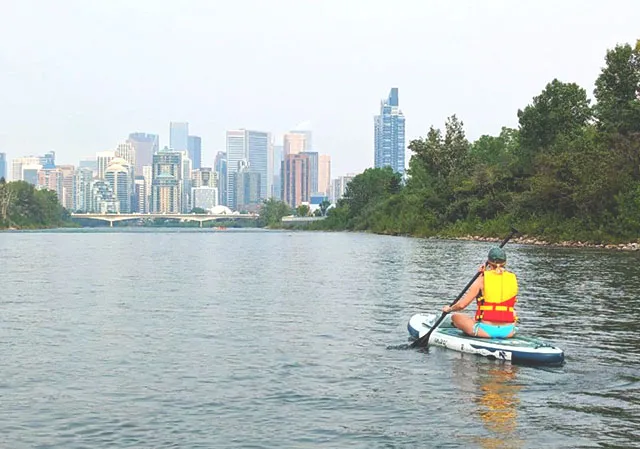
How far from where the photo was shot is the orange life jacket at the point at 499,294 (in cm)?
1616

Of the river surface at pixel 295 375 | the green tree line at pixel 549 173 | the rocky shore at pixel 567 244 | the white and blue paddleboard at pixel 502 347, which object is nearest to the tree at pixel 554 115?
the green tree line at pixel 549 173

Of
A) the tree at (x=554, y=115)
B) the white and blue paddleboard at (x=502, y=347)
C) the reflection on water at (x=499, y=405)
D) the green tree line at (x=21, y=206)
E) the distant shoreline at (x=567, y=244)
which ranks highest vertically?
the tree at (x=554, y=115)

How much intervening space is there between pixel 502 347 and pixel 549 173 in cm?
6439

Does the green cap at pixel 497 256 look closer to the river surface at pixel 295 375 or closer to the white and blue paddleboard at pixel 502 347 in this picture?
the white and blue paddleboard at pixel 502 347

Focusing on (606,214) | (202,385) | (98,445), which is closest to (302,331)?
(202,385)

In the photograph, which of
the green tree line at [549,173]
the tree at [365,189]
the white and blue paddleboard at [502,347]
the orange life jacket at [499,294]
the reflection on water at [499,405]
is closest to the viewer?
the reflection on water at [499,405]

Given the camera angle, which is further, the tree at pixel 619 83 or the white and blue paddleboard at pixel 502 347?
the tree at pixel 619 83

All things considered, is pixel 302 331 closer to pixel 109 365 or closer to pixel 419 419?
pixel 109 365

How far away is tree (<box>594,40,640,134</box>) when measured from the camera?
7350 centimetres

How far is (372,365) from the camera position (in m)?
16.0

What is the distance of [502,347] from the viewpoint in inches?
627

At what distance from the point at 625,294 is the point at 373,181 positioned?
14458 centimetres

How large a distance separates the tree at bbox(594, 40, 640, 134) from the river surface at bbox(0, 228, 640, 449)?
155 feet

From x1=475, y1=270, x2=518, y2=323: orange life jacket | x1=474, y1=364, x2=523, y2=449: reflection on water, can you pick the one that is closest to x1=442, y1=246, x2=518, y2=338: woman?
x1=475, y1=270, x2=518, y2=323: orange life jacket
